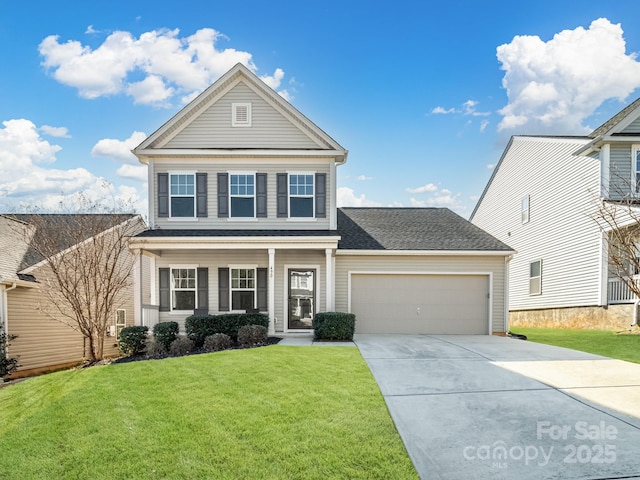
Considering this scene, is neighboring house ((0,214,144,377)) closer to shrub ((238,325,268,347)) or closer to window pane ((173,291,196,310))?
window pane ((173,291,196,310))

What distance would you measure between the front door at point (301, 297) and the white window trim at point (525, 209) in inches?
474

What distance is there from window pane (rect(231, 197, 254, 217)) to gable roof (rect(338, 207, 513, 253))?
3.24 m

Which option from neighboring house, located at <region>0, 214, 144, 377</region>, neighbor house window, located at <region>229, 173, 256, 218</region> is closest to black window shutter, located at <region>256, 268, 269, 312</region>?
neighbor house window, located at <region>229, 173, 256, 218</region>

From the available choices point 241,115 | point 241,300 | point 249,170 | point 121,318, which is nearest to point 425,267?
point 241,300

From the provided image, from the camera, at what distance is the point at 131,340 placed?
11.5 metres

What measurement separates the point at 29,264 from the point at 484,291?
15.5 m

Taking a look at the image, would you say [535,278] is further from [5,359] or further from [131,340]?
[5,359]

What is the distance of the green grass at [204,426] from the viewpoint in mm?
4277

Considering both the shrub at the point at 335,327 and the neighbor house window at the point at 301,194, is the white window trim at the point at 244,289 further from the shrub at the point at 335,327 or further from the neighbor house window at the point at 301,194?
the shrub at the point at 335,327

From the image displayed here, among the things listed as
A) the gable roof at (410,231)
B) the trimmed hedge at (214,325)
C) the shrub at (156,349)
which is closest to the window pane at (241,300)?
the trimmed hedge at (214,325)

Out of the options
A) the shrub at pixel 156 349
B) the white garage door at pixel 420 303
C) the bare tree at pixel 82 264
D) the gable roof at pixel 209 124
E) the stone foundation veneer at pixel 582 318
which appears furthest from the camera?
the stone foundation veneer at pixel 582 318

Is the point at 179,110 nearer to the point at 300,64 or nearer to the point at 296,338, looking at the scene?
the point at 300,64

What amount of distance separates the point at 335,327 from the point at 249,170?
19.2 ft

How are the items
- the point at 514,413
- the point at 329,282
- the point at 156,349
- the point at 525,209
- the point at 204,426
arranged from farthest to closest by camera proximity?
the point at 525,209 → the point at 329,282 → the point at 156,349 → the point at 514,413 → the point at 204,426
